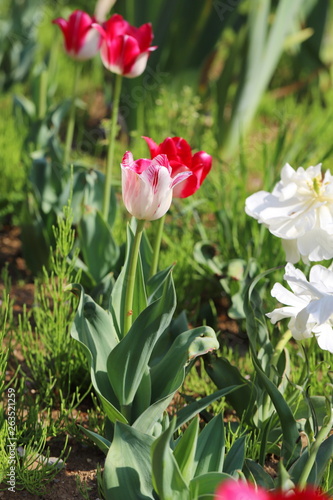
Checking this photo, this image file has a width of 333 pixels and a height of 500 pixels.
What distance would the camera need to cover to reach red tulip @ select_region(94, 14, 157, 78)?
160cm

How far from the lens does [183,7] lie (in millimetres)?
2910

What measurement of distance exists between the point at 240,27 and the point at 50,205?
1496 millimetres

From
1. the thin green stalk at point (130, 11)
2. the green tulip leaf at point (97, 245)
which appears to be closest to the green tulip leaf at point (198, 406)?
the green tulip leaf at point (97, 245)

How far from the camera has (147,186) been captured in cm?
114

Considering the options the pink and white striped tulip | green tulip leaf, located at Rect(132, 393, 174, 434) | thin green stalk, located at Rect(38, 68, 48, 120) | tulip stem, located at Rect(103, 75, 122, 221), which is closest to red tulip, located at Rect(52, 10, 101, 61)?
tulip stem, located at Rect(103, 75, 122, 221)

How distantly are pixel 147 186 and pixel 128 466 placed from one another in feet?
1.51

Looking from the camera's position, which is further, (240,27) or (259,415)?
(240,27)

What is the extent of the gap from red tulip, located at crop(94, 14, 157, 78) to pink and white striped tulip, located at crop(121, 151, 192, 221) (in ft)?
1.72

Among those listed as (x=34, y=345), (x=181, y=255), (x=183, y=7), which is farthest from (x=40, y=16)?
(x=34, y=345)

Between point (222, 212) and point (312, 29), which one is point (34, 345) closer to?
point (222, 212)

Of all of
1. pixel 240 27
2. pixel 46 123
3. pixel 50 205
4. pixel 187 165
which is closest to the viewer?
pixel 187 165

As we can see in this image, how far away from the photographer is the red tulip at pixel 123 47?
1.60 m

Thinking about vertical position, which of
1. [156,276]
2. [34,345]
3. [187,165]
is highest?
[187,165]

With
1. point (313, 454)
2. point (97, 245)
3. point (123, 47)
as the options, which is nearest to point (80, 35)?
point (123, 47)
